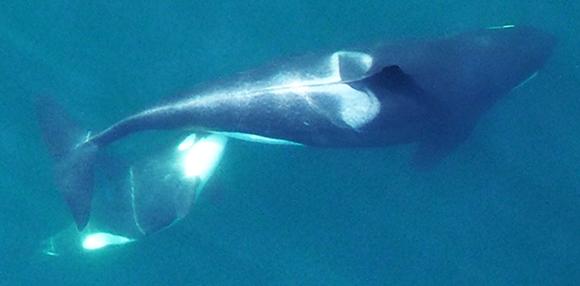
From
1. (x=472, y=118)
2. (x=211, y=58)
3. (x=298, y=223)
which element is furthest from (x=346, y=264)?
(x=211, y=58)

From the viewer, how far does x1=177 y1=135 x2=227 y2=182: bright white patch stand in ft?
42.6

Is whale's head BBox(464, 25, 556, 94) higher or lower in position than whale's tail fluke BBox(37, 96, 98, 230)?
lower

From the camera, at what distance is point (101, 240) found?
13.5 m

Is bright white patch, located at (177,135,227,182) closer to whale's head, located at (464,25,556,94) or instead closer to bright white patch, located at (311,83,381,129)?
bright white patch, located at (311,83,381,129)

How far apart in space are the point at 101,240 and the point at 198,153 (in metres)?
2.34

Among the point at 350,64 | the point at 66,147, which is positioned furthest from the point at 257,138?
the point at 66,147

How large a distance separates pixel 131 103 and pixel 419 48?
5019mm

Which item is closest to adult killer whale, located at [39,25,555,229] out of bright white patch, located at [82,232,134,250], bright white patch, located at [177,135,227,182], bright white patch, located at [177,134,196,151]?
bright white patch, located at [177,135,227,182]

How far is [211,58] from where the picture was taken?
44.5 ft

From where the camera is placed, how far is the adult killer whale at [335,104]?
11.1 metres

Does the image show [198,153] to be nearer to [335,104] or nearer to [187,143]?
[187,143]

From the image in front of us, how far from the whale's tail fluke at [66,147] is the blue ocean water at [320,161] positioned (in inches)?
57.0

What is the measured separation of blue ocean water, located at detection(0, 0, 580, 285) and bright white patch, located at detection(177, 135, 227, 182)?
Result: 1.78ft

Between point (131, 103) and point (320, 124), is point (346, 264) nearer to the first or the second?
point (320, 124)
